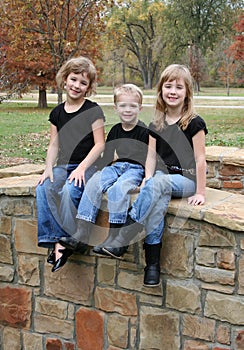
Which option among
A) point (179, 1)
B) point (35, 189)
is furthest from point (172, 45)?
point (35, 189)

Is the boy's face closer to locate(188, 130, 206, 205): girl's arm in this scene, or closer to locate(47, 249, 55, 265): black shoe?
locate(188, 130, 206, 205): girl's arm

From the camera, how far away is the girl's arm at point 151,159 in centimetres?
297

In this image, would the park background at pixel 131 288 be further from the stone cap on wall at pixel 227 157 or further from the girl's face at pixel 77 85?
the girl's face at pixel 77 85

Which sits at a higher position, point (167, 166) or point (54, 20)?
point (54, 20)

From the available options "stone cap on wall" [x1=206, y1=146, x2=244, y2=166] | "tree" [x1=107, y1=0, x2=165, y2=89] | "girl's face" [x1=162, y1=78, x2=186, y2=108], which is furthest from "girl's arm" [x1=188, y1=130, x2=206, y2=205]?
"tree" [x1=107, y1=0, x2=165, y2=89]

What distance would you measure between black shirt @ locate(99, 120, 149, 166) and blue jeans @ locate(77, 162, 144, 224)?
0.38 feet

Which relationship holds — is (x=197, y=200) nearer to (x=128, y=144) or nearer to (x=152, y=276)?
(x=152, y=276)

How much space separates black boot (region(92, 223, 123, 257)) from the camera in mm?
2746

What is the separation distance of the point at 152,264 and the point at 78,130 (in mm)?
998

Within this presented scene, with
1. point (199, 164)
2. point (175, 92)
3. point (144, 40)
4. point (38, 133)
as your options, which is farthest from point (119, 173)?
point (144, 40)

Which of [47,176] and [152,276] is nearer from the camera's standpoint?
[152,276]

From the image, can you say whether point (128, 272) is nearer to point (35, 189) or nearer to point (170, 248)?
point (170, 248)

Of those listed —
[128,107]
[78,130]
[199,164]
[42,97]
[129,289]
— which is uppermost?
[128,107]

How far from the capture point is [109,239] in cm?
290
